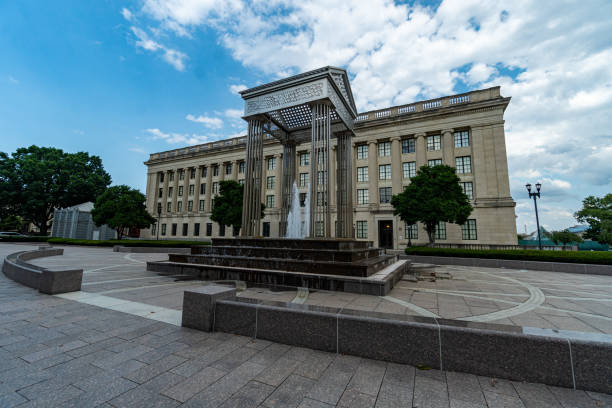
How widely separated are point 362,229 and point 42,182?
52.6 m

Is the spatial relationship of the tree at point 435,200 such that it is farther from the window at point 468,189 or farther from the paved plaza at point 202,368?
the paved plaza at point 202,368

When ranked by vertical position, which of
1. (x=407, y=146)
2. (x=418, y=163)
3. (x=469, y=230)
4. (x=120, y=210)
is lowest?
(x=469, y=230)

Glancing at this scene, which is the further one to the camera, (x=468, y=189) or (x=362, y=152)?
(x=362, y=152)

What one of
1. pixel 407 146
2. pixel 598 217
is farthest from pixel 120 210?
pixel 598 217

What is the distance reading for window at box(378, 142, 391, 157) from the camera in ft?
104

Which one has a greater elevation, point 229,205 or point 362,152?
point 362,152

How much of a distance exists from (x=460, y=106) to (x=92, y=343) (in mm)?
34076

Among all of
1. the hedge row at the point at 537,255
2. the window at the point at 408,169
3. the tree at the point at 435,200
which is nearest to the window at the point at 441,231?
the tree at the point at 435,200

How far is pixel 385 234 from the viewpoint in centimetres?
3038

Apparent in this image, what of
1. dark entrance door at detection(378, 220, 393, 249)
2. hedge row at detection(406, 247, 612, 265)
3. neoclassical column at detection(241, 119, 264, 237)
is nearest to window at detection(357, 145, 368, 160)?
dark entrance door at detection(378, 220, 393, 249)

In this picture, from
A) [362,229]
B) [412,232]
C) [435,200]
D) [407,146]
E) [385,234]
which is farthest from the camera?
[362,229]

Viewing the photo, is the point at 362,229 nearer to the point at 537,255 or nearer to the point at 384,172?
the point at 384,172

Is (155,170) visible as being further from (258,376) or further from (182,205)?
(258,376)

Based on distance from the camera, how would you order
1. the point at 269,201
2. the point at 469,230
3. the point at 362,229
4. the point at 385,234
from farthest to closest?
the point at 269,201
the point at 362,229
the point at 385,234
the point at 469,230
